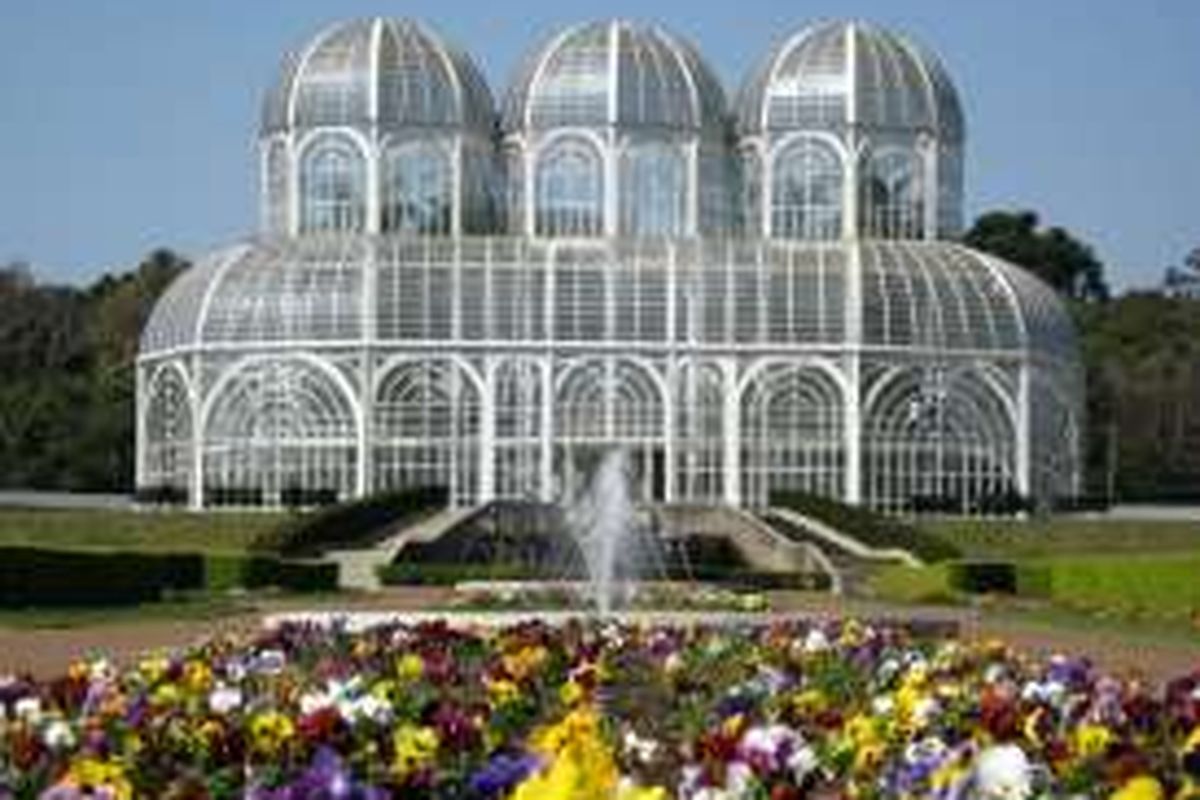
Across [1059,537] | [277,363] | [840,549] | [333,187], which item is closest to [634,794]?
[840,549]

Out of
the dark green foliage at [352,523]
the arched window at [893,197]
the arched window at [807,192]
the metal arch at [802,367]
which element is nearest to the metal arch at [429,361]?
the dark green foliage at [352,523]

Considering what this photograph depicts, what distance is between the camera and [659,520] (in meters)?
62.6

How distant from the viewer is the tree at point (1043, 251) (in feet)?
370

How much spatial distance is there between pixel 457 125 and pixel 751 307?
418 inches

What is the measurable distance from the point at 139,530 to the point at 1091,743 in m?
51.7

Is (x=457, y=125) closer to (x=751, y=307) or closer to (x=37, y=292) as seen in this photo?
(x=751, y=307)

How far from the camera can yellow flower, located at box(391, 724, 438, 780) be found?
23.1 ft

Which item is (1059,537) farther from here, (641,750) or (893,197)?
(641,750)

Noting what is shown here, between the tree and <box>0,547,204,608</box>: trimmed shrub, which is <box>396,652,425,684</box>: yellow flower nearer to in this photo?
<box>0,547,204,608</box>: trimmed shrub

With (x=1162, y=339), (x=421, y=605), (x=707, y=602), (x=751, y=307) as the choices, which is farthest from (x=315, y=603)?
(x=1162, y=339)

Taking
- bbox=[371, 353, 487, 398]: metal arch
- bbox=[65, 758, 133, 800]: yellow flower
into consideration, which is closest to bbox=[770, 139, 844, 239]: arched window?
bbox=[371, 353, 487, 398]: metal arch

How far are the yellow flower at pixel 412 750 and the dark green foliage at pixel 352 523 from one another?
4596 cm

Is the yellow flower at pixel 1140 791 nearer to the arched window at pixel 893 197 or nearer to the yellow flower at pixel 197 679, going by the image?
the yellow flower at pixel 197 679

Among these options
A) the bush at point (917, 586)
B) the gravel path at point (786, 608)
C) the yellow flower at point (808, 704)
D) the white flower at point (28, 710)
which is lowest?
the bush at point (917, 586)
